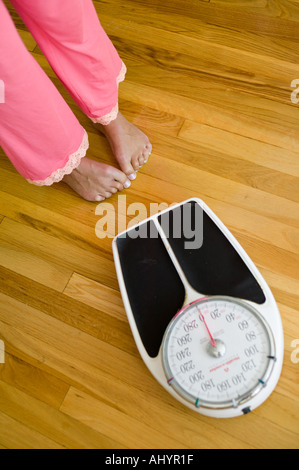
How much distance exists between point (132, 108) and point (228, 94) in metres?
0.24

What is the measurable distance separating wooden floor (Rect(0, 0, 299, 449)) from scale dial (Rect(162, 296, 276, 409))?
0.40 feet

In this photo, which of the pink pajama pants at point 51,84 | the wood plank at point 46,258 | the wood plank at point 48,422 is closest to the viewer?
the pink pajama pants at point 51,84

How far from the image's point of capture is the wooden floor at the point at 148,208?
781 mm

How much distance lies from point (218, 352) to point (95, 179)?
47 centimetres

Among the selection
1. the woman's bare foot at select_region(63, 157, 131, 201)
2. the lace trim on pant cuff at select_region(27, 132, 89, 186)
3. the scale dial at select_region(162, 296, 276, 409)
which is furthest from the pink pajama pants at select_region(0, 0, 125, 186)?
the scale dial at select_region(162, 296, 276, 409)

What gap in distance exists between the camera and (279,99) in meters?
1.00

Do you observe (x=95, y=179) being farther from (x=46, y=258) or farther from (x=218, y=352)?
(x=218, y=352)

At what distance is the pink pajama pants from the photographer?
0.63 m

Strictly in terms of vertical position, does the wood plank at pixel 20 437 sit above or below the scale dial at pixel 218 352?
below

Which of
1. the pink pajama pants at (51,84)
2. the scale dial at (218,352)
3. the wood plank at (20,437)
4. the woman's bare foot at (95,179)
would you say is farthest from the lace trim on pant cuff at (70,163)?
the wood plank at (20,437)

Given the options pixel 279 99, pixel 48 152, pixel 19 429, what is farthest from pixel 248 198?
pixel 19 429

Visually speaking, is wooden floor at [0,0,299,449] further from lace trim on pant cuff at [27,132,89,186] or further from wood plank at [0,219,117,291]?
lace trim on pant cuff at [27,132,89,186]

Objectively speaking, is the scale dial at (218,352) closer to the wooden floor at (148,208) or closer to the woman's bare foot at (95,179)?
the wooden floor at (148,208)
